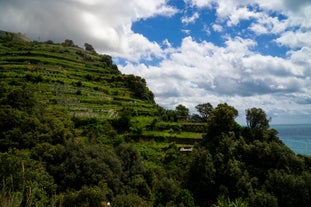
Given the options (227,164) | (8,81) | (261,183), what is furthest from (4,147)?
(261,183)

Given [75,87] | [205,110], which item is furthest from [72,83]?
[205,110]

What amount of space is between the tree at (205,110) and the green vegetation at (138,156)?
6.56 m

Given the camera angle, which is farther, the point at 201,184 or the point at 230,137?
the point at 230,137

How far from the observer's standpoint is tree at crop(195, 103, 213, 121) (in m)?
49.6

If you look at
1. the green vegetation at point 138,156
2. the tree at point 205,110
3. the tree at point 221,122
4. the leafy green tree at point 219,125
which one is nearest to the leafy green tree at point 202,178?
the green vegetation at point 138,156

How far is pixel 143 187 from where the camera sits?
28.8 meters

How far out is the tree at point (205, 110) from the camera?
49.6 metres

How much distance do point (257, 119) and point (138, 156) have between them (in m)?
18.8

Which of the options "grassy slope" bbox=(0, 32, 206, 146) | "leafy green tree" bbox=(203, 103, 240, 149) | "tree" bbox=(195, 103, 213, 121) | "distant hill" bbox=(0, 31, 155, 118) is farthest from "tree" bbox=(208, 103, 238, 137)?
"distant hill" bbox=(0, 31, 155, 118)

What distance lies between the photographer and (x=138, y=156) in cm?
3131

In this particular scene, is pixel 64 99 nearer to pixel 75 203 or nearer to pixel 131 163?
pixel 131 163

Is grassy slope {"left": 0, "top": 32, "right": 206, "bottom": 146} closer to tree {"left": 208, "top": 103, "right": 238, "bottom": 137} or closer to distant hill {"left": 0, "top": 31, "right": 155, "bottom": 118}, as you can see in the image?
distant hill {"left": 0, "top": 31, "right": 155, "bottom": 118}

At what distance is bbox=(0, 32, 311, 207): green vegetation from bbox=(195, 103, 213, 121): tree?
21.5 ft

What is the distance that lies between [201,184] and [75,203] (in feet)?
52.6
